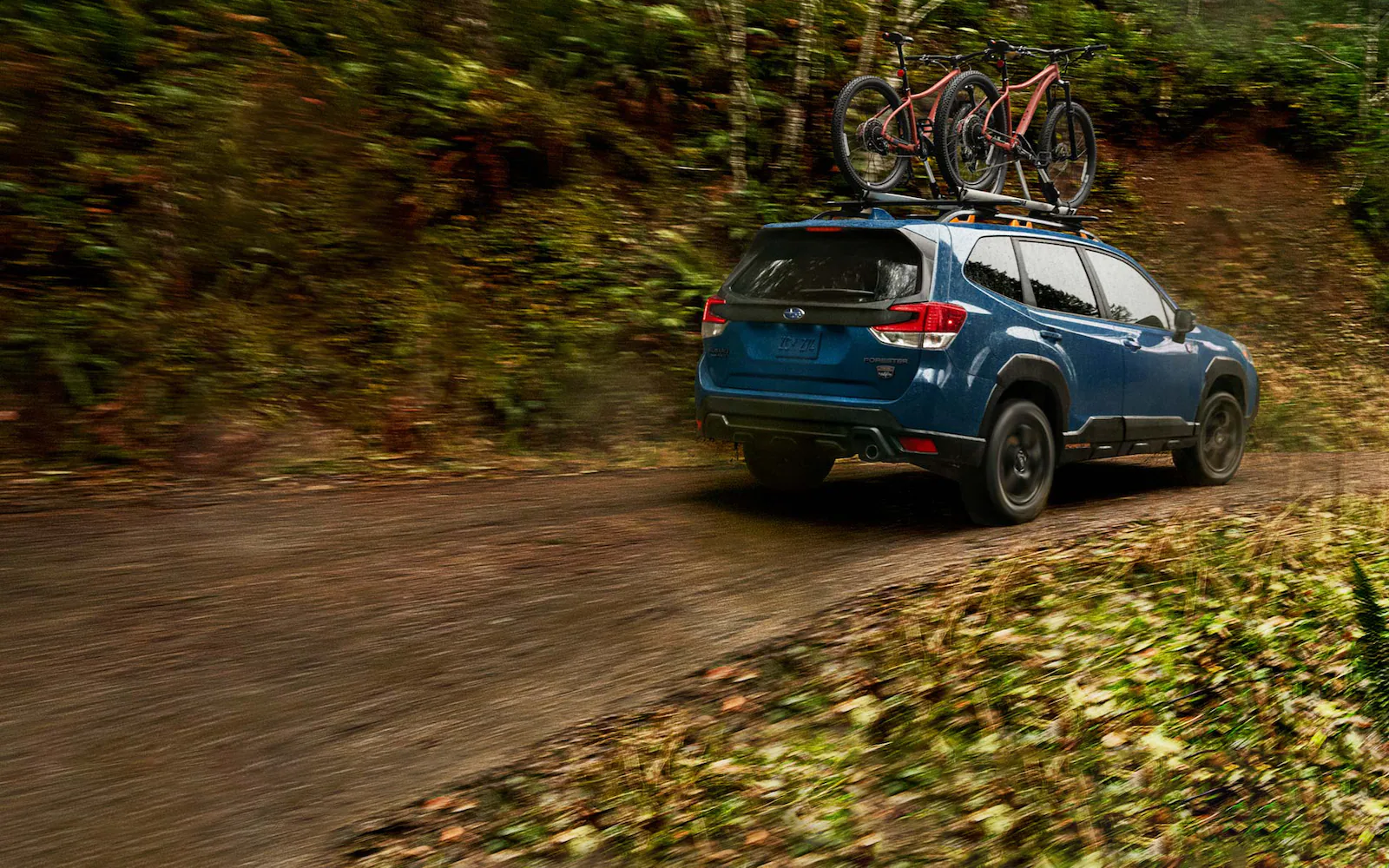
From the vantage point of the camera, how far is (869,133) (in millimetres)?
9648

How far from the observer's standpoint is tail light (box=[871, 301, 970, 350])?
649 cm

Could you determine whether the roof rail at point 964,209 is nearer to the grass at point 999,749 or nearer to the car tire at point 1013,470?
the car tire at point 1013,470

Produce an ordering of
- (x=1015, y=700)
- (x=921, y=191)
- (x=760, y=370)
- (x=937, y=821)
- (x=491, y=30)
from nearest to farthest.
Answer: (x=937, y=821) → (x=1015, y=700) → (x=760, y=370) → (x=491, y=30) → (x=921, y=191)

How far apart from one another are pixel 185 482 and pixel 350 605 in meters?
3.15

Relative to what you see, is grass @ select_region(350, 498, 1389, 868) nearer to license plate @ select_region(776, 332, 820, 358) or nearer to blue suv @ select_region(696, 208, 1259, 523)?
blue suv @ select_region(696, 208, 1259, 523)

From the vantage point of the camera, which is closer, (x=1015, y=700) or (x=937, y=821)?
(x=937, y=821)

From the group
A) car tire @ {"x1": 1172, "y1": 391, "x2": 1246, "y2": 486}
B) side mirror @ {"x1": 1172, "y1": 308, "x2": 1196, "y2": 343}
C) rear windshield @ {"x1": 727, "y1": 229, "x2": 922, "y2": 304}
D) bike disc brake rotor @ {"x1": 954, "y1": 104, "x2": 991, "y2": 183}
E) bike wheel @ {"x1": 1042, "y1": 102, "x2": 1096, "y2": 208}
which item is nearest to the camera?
rear windshield @ {"x1": 727, "y1": 229, "x2": 922, "y2": 304}

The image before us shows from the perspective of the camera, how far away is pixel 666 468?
9.24 metres

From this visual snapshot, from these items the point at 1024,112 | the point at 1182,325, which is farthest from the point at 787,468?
the point at 1024,112

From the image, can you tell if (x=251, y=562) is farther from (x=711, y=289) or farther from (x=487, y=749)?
(x=711, y=289)

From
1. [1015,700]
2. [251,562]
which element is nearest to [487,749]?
[1015,700]

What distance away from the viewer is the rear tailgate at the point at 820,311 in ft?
21.6

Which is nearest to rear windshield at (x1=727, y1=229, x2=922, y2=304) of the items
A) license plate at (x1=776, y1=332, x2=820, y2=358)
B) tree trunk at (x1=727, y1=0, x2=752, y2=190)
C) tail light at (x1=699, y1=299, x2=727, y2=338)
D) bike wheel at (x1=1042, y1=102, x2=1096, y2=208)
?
tail light at (x1=699, y1=299, x2=727, y2=338)

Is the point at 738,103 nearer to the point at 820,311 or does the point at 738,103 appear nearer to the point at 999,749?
the point at 820,311
